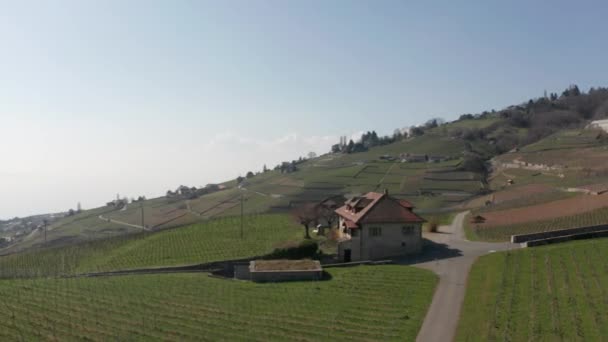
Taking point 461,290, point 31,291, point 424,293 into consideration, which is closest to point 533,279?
point 461,290

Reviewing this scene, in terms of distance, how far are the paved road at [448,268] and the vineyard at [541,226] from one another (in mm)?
1872

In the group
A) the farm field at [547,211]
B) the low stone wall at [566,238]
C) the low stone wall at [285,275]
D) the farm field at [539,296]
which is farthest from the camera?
the farm field at [547,211]

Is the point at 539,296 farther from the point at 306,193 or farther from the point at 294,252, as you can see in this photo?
the point at 306,193

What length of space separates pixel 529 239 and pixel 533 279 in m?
13.5

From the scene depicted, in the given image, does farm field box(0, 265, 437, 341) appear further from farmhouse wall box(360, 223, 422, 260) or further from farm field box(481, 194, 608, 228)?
farm field box(481, 194, 608, 228)

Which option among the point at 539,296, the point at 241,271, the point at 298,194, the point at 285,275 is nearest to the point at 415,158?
the point at 298,194

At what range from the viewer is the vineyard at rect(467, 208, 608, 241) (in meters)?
48.5

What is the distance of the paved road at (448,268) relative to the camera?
26.9m

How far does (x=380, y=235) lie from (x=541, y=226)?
15.9 m

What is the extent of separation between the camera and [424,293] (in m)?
33.2

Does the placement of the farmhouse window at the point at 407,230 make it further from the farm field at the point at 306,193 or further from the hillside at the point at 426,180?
the farm field at the point at 306,193

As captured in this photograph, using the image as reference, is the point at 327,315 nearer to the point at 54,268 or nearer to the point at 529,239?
the point at 529,239

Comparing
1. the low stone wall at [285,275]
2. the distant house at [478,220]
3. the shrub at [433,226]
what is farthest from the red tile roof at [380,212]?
the low stone wall at [285,275]

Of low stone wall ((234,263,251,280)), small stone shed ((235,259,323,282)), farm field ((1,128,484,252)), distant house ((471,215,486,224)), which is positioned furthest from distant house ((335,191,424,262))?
farm field ((1,128,484,252))
